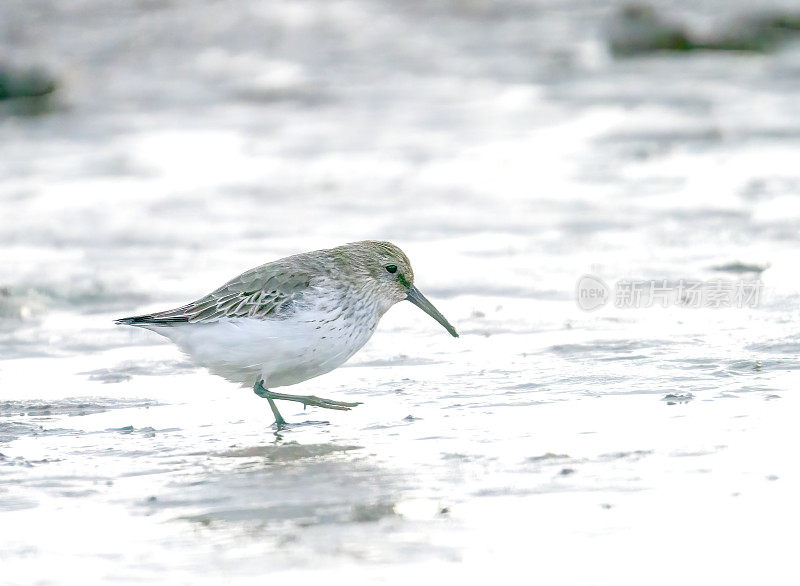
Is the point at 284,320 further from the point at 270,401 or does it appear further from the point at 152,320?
the point at 152,320

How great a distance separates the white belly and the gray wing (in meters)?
0.05

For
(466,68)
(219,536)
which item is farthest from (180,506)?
(466,68)

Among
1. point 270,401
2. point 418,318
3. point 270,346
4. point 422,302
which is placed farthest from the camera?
point 418,318

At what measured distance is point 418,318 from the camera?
8.48m

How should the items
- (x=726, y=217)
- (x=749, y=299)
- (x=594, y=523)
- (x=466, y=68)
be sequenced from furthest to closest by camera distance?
(x=466, y=68) < (x=726, y=217) < (x=749, y=299) < (x=594, y=523)

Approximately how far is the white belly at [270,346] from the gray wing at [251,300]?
5 centimetres

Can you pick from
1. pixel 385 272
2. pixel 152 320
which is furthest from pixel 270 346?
pixel 385 272

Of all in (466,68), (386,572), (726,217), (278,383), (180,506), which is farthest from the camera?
(466,68)

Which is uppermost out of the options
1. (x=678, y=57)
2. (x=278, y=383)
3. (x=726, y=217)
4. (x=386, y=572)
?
(x=678, y=57)

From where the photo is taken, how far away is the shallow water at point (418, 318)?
4617 millimetres

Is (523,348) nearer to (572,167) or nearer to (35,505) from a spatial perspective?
(35,505)

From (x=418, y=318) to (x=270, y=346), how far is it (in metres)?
2.41

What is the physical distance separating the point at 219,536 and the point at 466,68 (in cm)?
1527

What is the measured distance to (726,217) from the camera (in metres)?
10.6
